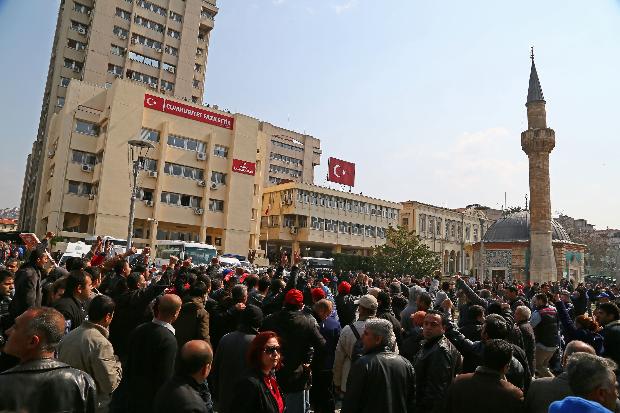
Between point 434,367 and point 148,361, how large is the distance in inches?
108

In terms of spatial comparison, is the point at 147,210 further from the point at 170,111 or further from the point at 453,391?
the point at 453,391

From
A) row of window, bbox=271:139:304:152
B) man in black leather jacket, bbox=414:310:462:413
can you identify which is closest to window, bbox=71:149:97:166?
row of window, bbox=271:139:304:152

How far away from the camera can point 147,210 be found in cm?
3997

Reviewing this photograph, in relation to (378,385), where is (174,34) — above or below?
above

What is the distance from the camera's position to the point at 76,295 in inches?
206

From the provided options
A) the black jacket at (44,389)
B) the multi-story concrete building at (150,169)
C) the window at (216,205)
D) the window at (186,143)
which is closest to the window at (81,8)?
the multi-story concrete building at (150,169)

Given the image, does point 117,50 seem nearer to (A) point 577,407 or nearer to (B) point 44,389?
(B) point 44,389

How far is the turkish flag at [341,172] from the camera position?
59.9m

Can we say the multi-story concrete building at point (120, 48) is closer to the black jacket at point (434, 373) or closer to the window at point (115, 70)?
the window at point (115, 70)

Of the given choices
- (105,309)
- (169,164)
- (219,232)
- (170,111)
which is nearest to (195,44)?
(170,111)

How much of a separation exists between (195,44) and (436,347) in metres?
60.7

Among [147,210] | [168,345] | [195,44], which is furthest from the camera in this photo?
[195,44]

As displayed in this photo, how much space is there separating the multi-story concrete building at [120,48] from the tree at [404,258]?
1285 inches

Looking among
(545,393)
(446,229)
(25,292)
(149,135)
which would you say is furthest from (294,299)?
(446,229)
